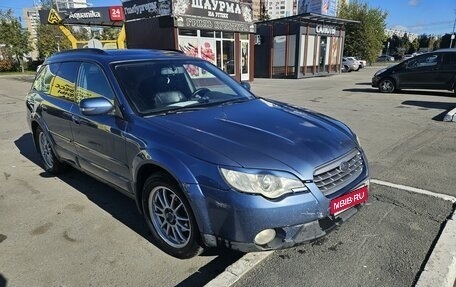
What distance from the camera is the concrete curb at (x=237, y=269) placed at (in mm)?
2533

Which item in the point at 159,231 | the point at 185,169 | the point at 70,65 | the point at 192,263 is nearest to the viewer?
the point at 185,169

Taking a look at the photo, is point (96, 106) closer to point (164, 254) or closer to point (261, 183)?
point (164, 254)

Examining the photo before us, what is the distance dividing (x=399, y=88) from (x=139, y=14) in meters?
14.1

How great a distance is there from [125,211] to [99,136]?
3.11ft

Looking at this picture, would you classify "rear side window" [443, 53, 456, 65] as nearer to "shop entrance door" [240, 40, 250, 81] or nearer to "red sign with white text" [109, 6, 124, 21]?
"shop entrance door" [240, 40, 250, 81]

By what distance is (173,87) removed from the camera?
366 cm

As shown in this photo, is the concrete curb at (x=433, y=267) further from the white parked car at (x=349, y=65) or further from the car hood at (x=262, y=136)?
the white parked car at (x=349, y=65)

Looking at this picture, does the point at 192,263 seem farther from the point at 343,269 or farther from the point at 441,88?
the point at 441,88

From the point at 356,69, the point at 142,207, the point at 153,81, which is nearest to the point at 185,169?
the point at 142,207

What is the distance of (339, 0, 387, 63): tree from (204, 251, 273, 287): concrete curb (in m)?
41.7

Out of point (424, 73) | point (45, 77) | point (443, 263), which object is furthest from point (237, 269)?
point (424, 73)

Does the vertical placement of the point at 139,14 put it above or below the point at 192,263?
above

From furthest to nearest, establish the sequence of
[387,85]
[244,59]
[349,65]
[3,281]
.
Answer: [349,65] < [244,59] < [387,85] < [3,281]

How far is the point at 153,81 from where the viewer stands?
11.6ft
